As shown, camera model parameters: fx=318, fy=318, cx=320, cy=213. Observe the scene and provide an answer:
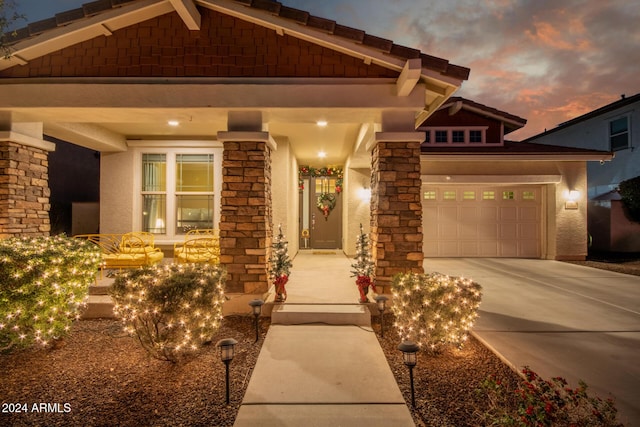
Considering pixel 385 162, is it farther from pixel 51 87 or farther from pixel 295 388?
pixel 51 87

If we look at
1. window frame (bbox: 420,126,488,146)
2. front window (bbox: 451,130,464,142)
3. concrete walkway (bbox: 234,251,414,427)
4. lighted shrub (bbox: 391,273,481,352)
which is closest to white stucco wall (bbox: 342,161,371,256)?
window frame (bbox: 420,126,488,146)

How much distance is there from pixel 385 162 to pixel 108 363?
14.1 ft

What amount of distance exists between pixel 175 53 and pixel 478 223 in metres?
9.16

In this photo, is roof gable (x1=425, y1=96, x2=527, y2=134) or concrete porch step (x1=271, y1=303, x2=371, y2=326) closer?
concrete porch step (x1=271, y1=303, x2=371, y2=326)

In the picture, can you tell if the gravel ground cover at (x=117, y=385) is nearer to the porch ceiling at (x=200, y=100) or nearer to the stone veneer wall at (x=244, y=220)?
the stone veneer wall at (x=244, y=220)

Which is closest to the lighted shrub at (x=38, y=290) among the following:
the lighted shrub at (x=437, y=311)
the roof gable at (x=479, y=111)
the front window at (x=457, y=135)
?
the lighted shrub at (x=437, y=311)

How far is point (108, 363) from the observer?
337 cm

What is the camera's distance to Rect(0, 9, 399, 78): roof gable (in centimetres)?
474

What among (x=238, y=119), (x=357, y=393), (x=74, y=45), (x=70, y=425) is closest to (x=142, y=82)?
(x=74, y=45)

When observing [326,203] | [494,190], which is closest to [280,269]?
[326,203]

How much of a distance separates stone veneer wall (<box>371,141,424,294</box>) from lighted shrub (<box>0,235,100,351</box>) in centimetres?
402

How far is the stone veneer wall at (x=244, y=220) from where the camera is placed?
480 centimetres

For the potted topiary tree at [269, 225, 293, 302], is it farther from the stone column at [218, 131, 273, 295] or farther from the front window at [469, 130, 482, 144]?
the front window at [469, 130, 482, 144]

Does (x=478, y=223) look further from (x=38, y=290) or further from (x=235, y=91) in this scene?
(x=38, y=290)
